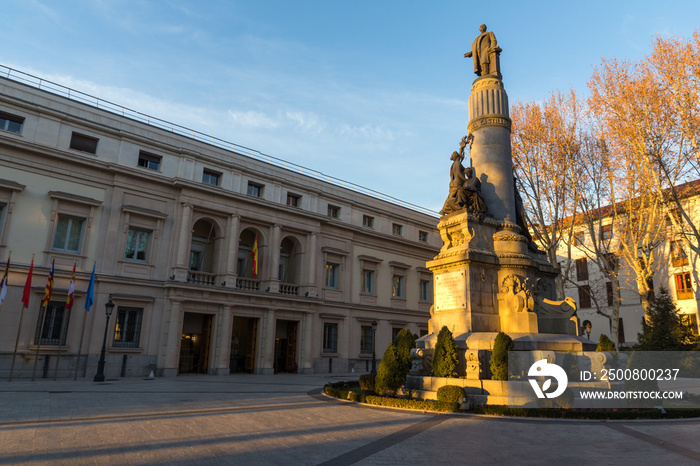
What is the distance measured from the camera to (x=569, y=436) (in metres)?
8.18

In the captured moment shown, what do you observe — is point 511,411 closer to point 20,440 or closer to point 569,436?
point 569,436

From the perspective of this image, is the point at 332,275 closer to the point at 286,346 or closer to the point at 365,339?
the point at 365,339

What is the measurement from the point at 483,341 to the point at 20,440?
10.2 meters

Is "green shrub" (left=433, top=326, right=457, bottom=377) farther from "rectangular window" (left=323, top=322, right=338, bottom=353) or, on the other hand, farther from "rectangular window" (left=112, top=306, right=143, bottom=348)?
"rectangular window" (left=323, top=322, right=338, bottom=353)

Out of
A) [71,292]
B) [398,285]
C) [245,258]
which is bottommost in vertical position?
[71,292]

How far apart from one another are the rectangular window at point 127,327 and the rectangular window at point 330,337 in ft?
44.3

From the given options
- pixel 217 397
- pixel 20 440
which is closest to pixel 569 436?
pixel 20 440

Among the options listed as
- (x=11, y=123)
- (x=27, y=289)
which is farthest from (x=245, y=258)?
(x=11, y=123)

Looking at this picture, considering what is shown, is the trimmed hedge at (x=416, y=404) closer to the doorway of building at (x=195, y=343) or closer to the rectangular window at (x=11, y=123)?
the doorway of building at (x=195, y=343)

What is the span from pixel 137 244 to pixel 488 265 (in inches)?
863

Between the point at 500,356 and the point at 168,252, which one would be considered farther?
the point at 168,252

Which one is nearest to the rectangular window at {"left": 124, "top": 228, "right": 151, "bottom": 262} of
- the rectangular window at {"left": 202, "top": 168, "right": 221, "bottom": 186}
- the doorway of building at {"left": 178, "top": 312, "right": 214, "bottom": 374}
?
the rectangular window at {"left": 202, "top": 168, "right": 221, "bottom": 186}

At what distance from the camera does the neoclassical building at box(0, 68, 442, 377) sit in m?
23.5

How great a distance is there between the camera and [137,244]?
26969 mm
